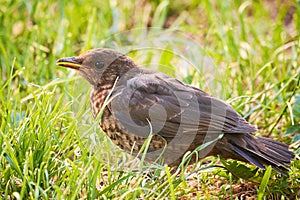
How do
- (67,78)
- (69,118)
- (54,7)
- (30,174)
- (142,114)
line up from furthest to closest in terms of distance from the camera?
(54,7), (67,78), (69,118), (142,114), (30,174)

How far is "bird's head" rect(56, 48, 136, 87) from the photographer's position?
3.91m

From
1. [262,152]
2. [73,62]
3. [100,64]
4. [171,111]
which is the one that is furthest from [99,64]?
[262,152]

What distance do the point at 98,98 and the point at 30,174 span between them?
2.69 feet

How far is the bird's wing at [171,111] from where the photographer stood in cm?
363

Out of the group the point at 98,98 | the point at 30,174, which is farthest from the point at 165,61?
the point at 30,174

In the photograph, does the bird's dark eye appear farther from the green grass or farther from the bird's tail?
the bird's tail

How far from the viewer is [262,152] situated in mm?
3660

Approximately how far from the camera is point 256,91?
4.66 meters

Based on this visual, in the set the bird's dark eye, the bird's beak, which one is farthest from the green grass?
the bird's dark eye

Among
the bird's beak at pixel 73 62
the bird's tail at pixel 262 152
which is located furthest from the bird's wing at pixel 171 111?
the bird's beak at pixel 73 62

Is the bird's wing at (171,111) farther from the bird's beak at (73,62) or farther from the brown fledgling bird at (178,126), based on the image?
the bird's beak at (73,62)

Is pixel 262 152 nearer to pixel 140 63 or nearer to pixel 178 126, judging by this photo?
pixel 178 126

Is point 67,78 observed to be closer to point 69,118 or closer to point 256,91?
point 69,118

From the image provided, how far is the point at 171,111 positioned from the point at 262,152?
0.57 m
